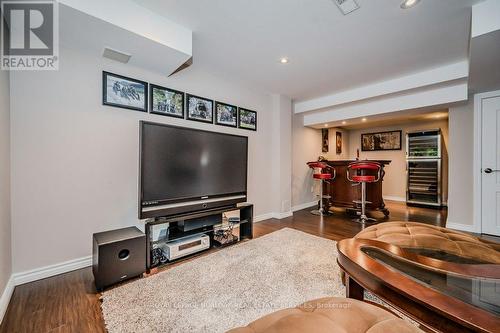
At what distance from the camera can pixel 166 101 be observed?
101 inches

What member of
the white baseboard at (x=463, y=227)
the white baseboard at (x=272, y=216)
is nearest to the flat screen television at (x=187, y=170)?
the white baseboard at (x=272, y=216)

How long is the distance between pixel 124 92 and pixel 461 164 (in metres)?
4.93

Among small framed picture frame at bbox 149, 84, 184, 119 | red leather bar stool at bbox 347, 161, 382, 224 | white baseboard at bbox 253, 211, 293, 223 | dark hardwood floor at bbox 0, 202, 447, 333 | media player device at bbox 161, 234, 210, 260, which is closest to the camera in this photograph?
dark hardwood floor at bbox 0, 202, 447, 333

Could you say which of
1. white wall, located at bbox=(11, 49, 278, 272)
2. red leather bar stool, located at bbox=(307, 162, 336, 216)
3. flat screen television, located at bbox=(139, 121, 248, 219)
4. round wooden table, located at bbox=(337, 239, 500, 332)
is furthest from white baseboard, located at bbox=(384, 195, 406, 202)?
white wall, located at bbox=(11, 49, 278, 272)

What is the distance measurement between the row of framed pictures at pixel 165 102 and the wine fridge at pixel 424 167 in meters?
4.51

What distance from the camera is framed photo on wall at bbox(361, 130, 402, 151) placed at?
19.1 ft

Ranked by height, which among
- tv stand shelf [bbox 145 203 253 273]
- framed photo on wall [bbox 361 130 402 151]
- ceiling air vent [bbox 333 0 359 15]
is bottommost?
tv stand shelf [bbox 145 203 253 273]

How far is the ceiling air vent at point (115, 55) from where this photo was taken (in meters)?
1.99

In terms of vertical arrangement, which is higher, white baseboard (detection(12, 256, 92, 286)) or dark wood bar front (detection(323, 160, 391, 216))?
dark wood bar front (detection(323, 160, 391, 216))

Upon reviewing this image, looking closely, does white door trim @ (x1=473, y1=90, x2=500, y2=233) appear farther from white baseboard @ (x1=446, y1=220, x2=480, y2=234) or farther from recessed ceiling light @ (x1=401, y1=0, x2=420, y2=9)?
recessed ceiling light @ (x1=401, y1=0, x2=420, y2=9)

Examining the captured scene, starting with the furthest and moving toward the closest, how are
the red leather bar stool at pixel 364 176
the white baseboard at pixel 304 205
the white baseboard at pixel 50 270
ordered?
the white baseboard at pixel 304 205
the red leather bar stool at pixel 364 176
the white baseboard at pixel 50 270

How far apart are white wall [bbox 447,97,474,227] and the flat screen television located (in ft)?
11.3

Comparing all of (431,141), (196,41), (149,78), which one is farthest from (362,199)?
(149,78)

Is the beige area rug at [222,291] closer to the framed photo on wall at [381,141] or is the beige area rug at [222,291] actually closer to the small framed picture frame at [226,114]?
the small framed picture frame at [226,114]
